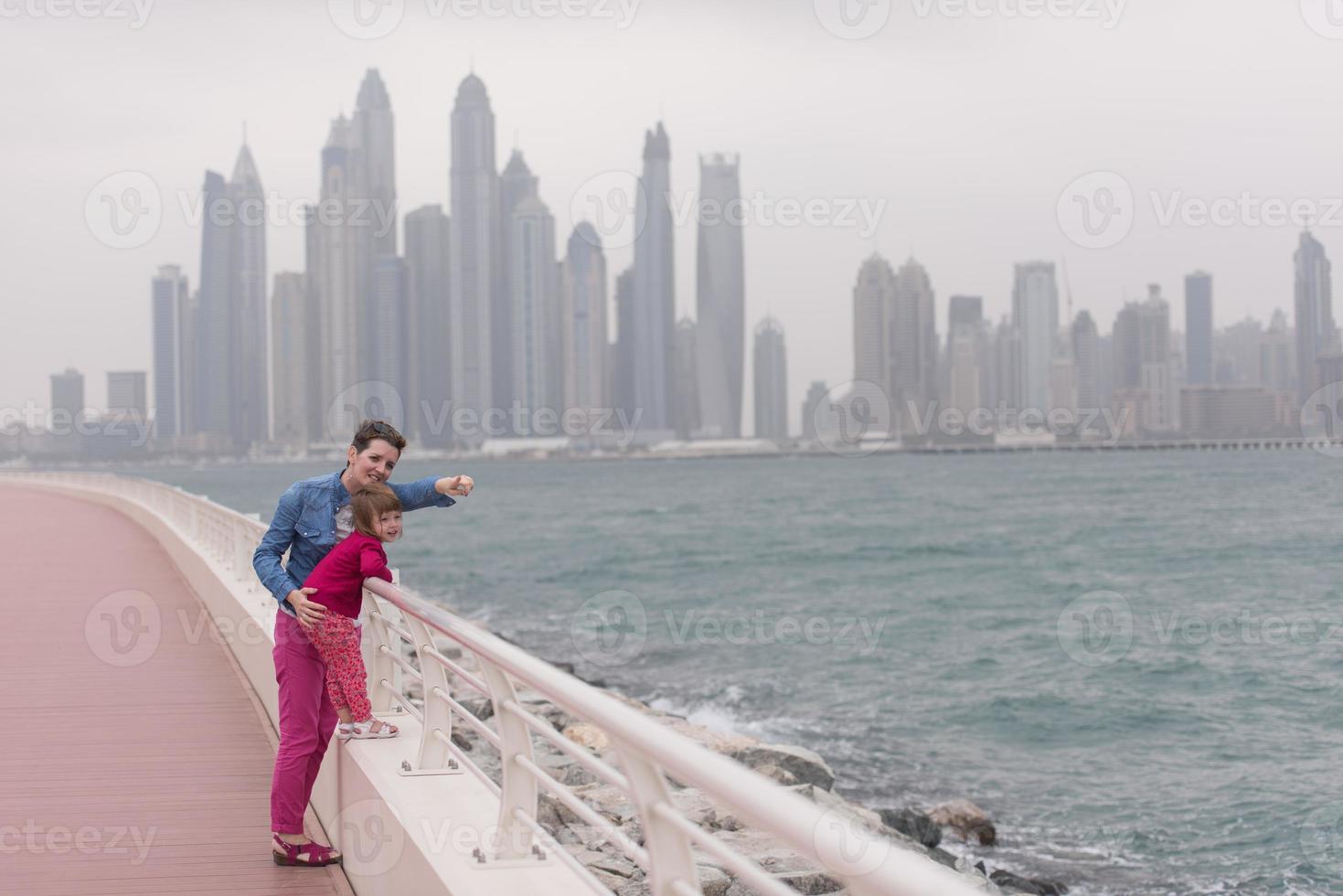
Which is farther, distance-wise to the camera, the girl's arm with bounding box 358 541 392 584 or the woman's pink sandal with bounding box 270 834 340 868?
the woman's pink sandal with bounding box 270 834 340 868

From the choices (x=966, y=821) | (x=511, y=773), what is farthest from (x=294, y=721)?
(x=966, y=821)

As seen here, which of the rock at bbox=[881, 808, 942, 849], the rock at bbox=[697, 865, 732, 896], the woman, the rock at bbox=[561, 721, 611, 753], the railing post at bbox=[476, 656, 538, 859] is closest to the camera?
the railing post at bbox=[476, 656, 538, 859]

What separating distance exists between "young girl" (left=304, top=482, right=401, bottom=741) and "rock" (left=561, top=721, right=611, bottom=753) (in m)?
5.55

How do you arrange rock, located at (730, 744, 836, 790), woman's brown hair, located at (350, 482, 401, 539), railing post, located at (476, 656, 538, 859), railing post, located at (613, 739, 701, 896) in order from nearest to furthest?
railing post, located at (613, 739, 701, 896) → railing post, located at (476, 656, 538, 859) → woman's brown hair, located at (350, 482, 401, 539) → rock, located at (730, 744, 836, 790)

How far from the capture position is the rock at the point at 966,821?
10422mm

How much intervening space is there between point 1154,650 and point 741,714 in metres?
9.13

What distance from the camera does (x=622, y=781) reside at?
2.51 metres

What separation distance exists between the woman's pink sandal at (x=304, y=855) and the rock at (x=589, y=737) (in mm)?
5495

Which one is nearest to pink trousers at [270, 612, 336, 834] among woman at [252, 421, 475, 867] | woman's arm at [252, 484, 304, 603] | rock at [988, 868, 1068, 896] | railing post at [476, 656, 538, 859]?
woman at [252, 421, 475, 867]

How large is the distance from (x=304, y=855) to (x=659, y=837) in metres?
2.72

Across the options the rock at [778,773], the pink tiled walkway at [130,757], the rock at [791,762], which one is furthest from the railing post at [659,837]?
the rock at [791,762]

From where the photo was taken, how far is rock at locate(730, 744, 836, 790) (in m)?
10.2

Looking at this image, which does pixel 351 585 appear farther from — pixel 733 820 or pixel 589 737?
pixel 589 737

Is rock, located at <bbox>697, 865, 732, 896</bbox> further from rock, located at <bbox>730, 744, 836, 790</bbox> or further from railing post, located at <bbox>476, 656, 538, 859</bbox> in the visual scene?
rock, located at <bbox>730, 744, 836, 790</bbox>
